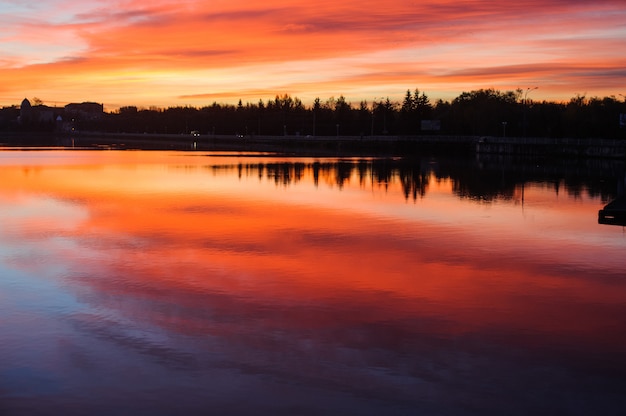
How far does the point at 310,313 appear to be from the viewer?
17.2m

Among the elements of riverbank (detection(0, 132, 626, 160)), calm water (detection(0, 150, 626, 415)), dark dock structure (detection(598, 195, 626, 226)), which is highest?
riverbank (detection(0, 132, 626, 160))

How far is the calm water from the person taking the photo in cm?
1237

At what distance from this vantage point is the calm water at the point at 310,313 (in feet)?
40.6

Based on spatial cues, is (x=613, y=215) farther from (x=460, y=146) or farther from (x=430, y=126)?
(x=430, y=126)

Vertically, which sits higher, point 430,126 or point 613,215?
point 430,126

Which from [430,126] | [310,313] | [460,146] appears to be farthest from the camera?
[430,126]

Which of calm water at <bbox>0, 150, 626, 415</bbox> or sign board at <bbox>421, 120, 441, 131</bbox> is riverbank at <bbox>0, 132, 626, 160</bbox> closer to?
sign board at <bbox>421, 120, 441, 131</bbox>

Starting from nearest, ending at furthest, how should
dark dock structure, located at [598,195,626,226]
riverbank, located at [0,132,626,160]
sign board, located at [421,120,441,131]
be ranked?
dark dock structure, located at [598,195,626,226] → riverbank, located at [0,132,626,160] → sign board, located at [421,120,441,131]

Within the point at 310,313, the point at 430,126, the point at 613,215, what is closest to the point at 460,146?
the point at 430,126

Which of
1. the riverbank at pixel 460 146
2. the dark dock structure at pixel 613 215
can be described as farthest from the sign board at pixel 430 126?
the dark dock structure at pixel 613 215

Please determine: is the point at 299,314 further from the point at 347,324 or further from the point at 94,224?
the point at 94,224

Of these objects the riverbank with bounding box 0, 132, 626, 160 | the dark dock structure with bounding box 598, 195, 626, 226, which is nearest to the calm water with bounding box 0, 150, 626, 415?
the dark dock structure with bounding box 598, 195, 626, 226

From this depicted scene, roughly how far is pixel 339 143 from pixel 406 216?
132325mm

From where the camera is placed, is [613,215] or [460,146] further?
[460,146]
